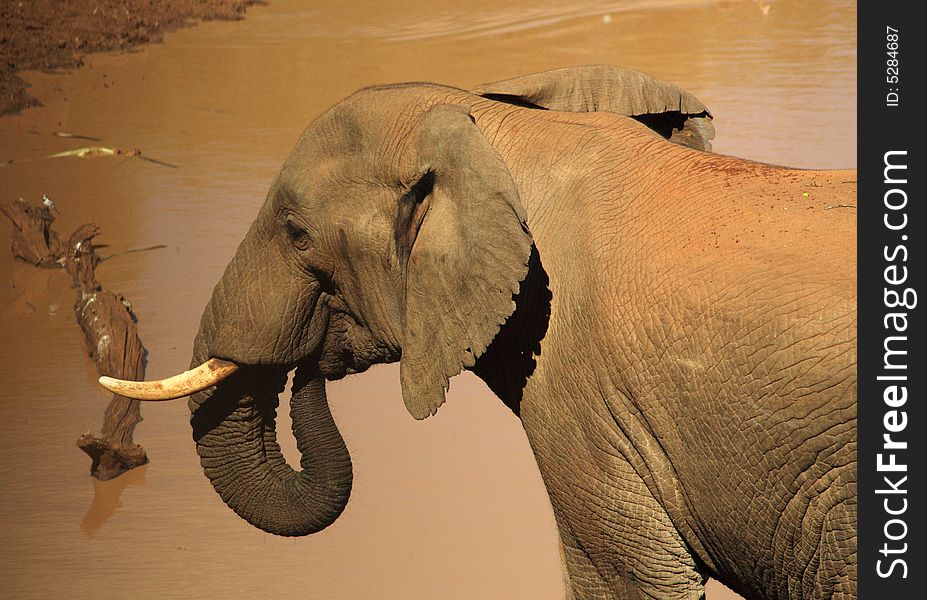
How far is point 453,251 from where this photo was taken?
3.47m

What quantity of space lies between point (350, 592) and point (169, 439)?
1.77 metres

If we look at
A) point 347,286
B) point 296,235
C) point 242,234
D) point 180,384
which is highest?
point 296,235

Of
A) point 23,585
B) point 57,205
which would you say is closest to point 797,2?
point 57,205

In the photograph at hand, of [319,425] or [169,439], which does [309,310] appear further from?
A: [169,439]

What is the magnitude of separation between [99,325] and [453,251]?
4468 millimetres

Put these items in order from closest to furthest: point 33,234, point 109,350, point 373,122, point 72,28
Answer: point 373,122 → point 109,350 → point 33,234 → point 72,28

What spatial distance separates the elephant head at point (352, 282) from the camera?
344 cm

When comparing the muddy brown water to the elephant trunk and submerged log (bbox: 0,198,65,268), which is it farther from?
the elephant trunk

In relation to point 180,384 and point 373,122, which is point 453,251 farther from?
point 180,384

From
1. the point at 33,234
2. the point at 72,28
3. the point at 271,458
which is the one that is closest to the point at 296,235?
the point at 271,458

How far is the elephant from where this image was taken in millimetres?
3068

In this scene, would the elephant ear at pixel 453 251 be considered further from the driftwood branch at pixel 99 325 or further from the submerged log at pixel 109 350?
the driftwood branch at pixel 99 325

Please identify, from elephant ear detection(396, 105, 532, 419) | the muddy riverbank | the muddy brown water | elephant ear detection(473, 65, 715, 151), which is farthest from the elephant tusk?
the muddy riverbank

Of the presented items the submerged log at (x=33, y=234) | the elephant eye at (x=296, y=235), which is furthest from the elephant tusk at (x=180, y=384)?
the submerged log at (x=33, y=234)
